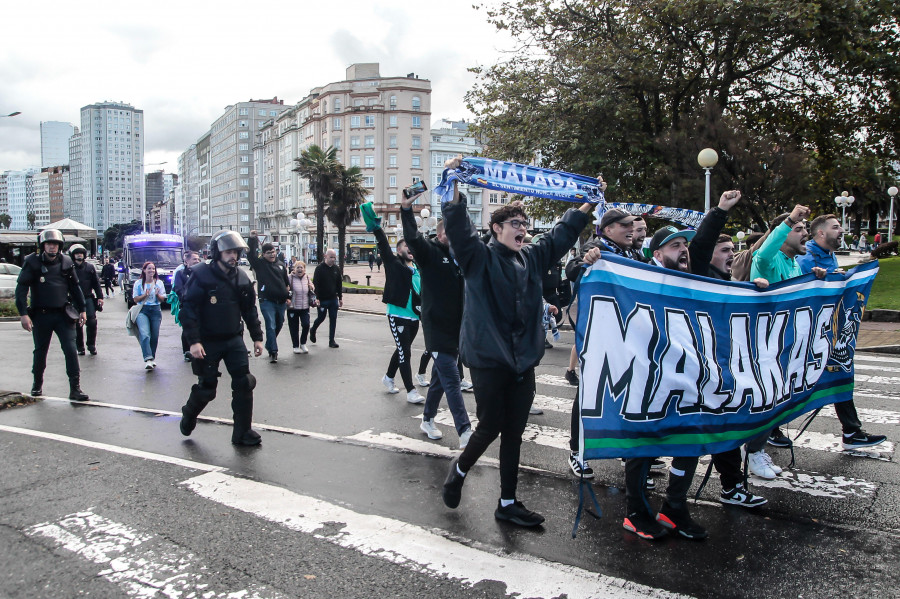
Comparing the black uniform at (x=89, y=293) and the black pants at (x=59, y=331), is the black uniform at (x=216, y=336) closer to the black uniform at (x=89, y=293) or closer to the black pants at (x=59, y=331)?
the black pants at (x=59, y=331)

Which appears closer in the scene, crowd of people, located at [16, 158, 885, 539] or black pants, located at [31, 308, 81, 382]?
crowd of people, located at [16, 158, 885, 539]

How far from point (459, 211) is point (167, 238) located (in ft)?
85.9

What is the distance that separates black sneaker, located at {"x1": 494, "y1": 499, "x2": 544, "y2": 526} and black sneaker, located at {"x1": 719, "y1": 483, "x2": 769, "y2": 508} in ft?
4.35

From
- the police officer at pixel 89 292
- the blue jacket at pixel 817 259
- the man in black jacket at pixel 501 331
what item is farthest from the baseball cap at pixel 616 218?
the police officer at pixel 89 292

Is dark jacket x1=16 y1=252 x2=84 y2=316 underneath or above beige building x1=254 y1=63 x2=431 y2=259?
underneath

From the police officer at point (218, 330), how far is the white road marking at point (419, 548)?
1.15 m

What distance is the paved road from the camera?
3344mm

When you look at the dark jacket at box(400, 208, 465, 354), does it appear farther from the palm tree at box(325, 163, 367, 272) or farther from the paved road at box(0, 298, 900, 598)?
the palm tree at box(325, 163, 367, 272)

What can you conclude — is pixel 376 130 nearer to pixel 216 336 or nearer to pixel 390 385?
Result: pixel 390 385

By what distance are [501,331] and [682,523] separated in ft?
5.05

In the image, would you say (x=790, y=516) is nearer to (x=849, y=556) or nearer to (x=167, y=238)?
(x=849, y=556)

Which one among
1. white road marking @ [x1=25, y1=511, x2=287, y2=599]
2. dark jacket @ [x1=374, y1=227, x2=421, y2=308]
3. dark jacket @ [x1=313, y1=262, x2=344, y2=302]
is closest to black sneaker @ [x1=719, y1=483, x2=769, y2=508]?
A: white road marking @ [x1=25, y1=511, x2=287, y2=599]

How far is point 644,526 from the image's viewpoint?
391 cm

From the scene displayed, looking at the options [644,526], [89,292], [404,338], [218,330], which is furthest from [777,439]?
[89,292]
